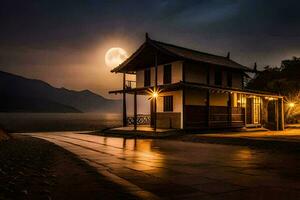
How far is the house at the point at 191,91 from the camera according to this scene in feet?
84.0

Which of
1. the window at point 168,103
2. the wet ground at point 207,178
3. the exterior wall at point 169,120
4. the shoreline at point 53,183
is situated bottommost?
the wet ground at point 207,178

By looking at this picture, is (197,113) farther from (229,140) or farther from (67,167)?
(67,167)

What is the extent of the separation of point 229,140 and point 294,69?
30.7 metres

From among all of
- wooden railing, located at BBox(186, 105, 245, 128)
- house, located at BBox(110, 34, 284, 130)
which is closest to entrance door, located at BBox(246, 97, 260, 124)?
house, located at BBox(110, 34, 284, 130)

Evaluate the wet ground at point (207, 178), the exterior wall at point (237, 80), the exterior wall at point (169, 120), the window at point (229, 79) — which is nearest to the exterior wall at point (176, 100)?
the exterior wall at point (169, 120)

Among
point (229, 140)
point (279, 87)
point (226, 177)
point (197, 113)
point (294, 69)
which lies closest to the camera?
point (226, 177)

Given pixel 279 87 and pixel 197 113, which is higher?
pixel 279 87

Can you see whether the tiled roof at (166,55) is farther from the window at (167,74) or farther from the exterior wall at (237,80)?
the window at (167,74)

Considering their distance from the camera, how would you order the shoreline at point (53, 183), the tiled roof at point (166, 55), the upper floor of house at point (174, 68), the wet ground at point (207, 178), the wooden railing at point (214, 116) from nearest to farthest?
the shoreline at point (53, 183)
the wet ground at point (207, 178)
the tiled roof at point (166, 55)
the wooden railing at point (214, 116)
the upper floor of house at point (174, 68)

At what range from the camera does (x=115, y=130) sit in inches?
1121

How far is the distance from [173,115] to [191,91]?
2.48m

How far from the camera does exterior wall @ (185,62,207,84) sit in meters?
26.7

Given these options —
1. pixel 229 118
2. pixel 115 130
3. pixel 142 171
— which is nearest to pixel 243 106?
pixel 229 118

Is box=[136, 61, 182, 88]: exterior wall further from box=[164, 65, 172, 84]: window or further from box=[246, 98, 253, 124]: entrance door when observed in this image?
box=[246, 98, 253, 124]: entrance door
